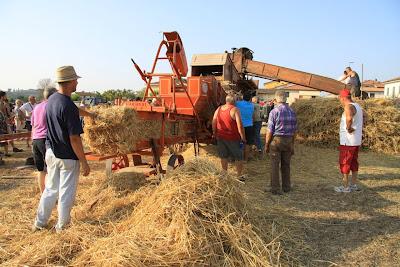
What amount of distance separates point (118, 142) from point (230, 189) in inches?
71.0

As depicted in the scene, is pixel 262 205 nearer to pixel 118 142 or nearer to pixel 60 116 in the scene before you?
pixel 118 142

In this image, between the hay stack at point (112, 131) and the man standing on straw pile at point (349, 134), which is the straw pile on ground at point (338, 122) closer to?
the man standing on straw pile at point (349, 134)

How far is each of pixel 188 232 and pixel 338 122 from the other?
9590mm

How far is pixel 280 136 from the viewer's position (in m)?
6.10

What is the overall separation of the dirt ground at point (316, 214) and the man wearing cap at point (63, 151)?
47 cm

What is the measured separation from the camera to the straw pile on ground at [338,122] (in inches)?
437

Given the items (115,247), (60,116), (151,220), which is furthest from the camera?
(60,116)

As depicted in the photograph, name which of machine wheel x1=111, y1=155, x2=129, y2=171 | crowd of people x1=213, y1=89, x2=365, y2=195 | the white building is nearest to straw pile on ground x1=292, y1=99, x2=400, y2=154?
crowd of people x1=213, y1=89, x2=365, y2=195

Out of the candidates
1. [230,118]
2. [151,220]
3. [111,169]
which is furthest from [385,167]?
[151,220]

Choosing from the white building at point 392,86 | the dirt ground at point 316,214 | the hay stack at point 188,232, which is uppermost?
the white building at point 392,86

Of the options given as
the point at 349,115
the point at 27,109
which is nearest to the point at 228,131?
the point at 349,115

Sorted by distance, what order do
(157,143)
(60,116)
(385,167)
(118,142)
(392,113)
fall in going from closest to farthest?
1. (60,116)
2. (118,142)
3. (157,143)
4. (385,167)
5. (392,113)

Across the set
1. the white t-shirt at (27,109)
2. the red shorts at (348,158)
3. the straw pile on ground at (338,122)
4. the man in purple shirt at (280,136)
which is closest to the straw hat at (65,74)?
the man in purple shirt at (280,136)

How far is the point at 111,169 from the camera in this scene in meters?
6.43
